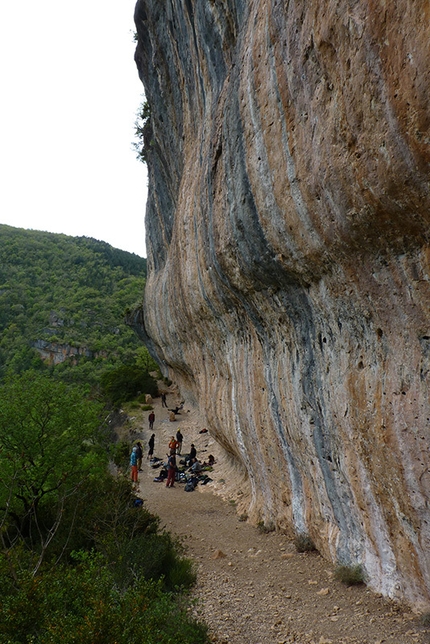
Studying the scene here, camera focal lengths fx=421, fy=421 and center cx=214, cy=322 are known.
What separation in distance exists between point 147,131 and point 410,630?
18704 mm

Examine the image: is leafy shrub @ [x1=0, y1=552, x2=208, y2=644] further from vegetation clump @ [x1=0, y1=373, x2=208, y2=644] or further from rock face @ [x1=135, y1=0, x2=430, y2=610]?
rock face @ [x1=135, y1=0, x2=430, y2=610]

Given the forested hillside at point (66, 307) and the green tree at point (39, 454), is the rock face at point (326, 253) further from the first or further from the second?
the forested hillside at point (66, 307)

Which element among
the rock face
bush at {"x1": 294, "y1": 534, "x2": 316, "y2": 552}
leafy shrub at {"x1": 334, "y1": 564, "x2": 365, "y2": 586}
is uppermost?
the rock face

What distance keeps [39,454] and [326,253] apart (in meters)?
7.53

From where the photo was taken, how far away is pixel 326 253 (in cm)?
507

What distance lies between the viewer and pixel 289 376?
6949 millimetres

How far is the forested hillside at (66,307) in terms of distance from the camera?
4499 centimetres

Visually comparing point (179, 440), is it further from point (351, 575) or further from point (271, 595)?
point (351, 575)

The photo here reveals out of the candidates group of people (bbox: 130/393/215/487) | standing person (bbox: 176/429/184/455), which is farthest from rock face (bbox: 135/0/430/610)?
standing person (bbox: 176/429/184/455)

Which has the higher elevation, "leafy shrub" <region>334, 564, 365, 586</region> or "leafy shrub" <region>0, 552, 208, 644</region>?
"leafy shrub" <region>334, 564, 365, 586</region>

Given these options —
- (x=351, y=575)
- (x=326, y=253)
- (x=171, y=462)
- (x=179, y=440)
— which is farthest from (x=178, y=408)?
(x=326, y=253)

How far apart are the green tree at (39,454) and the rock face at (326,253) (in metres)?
3.93

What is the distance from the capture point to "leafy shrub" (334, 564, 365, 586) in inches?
210

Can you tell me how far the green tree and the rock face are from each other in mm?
3935
